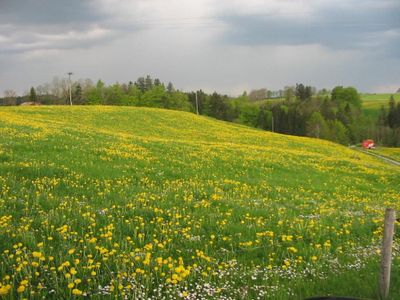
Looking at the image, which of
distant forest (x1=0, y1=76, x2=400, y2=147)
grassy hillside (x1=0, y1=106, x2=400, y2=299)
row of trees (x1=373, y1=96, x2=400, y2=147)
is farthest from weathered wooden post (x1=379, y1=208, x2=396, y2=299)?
row of trees (x1=373, y1=96, x2=400, y2=147)

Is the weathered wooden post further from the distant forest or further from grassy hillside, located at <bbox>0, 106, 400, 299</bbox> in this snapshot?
the distant forest

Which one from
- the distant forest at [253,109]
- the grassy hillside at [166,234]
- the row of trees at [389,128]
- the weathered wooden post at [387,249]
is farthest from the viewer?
the row of trees at [389,128]

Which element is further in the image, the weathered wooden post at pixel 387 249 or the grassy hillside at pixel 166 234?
the grassy hillside at pixel 166 234

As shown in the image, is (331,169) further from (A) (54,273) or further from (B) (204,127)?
(B) (204,127)

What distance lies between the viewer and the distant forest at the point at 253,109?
120m

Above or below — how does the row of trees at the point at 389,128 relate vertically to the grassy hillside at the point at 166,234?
below

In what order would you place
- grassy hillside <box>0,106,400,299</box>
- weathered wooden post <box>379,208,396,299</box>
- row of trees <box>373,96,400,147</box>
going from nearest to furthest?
weathered wooden post <box>379,208,396,299</box>
grassy hillside <box>0,106,400,299</box>
row of trees <box>373,96,400,147</box>

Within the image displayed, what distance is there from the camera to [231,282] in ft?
19.2

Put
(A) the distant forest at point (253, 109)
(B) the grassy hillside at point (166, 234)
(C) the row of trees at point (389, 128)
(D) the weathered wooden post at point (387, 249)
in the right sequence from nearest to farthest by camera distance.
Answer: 1. (D) the weathered wooden post at point (387, 249)
2. (B) the grassy hillside at point (166, 234)
3. (A) the distant forest at point (253, 109)
4. (C) the row of trees at point (389, 128)

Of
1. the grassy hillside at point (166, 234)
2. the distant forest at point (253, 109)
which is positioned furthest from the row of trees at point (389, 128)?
the grassy hillside at point (166, 234)

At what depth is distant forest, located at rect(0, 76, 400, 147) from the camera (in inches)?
4719

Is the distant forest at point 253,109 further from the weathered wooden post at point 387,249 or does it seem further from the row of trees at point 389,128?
the weathered wooden post at point 387,249

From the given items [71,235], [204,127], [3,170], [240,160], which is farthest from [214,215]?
[204,127]

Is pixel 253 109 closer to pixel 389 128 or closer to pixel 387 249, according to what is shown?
pixel 389 128
